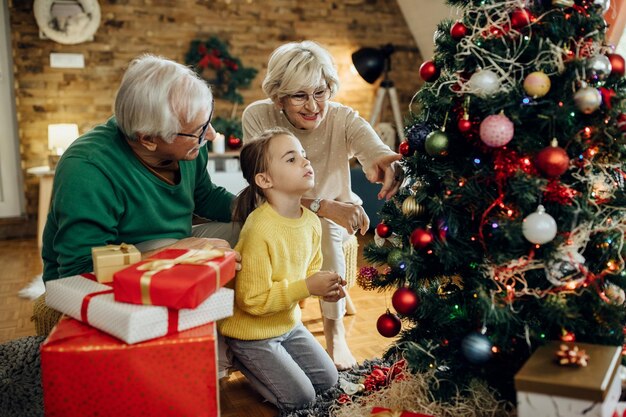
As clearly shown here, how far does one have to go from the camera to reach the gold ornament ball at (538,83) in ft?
4.13

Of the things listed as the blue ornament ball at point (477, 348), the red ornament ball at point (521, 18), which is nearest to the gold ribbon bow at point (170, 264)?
the blue ornament ball at point (477, 348)

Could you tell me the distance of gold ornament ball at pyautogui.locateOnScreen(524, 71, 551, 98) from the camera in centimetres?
126

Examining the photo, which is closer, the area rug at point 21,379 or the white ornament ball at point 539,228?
the white ornament ball at point 539,228

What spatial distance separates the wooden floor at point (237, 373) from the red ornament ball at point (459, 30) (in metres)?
1.17

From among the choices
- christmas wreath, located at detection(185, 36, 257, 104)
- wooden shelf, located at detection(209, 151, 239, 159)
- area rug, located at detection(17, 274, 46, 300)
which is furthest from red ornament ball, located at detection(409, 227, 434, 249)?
christmas wreath, located at detection(185, 36, 257, 104)

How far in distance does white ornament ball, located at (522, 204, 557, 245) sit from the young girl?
0.57 metres

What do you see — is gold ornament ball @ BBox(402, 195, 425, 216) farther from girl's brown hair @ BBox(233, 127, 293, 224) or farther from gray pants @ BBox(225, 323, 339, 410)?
gray pants @ BBox(225, 323, 339, 410)

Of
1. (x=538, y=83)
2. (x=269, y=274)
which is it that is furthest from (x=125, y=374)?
(x=538, y=83)

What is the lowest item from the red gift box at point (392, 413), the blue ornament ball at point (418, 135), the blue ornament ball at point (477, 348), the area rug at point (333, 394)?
the area rug at point (333, 394)

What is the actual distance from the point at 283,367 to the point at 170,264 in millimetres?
597

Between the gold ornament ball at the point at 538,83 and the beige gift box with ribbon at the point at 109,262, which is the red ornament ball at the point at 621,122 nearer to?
the gold ornament ball at the point at 538,83

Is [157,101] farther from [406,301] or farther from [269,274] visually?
[406,301]

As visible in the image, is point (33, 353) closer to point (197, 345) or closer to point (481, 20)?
point (197, 345)

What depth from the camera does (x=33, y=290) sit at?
10.3 feet
